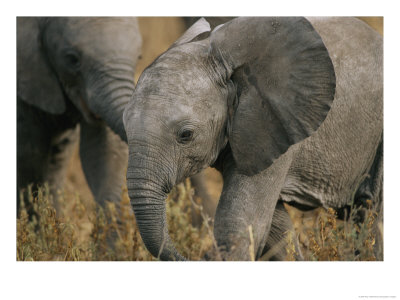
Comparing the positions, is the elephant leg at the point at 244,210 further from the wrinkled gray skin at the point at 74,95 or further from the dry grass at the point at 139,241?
the wrinkled gray skin at the point at 74,95

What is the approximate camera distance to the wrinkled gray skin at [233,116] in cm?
318

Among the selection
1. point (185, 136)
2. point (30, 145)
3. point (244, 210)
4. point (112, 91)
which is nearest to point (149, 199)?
point (185, 136)

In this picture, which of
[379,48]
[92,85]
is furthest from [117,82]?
[379,48]

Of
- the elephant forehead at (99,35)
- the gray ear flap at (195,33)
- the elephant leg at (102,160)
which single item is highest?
the elephant forehead at (99,35)

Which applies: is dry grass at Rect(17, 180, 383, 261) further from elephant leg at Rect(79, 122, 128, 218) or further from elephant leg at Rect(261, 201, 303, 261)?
elephant leg at Rect(79, 122, 128, 218)

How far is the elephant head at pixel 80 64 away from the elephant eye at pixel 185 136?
1.14 m

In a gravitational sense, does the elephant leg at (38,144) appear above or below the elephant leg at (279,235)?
above

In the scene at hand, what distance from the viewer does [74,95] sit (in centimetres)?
485

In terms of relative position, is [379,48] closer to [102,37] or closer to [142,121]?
[142,121]

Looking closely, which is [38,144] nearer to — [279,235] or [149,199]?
[279,235]

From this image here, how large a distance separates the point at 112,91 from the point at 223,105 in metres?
1.33

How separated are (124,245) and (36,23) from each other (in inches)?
59.7

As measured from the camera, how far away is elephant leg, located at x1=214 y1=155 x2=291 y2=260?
10.9 feet

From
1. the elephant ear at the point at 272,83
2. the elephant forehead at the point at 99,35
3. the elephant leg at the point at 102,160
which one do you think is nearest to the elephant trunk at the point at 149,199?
the elephant ear at the point at 272,83
